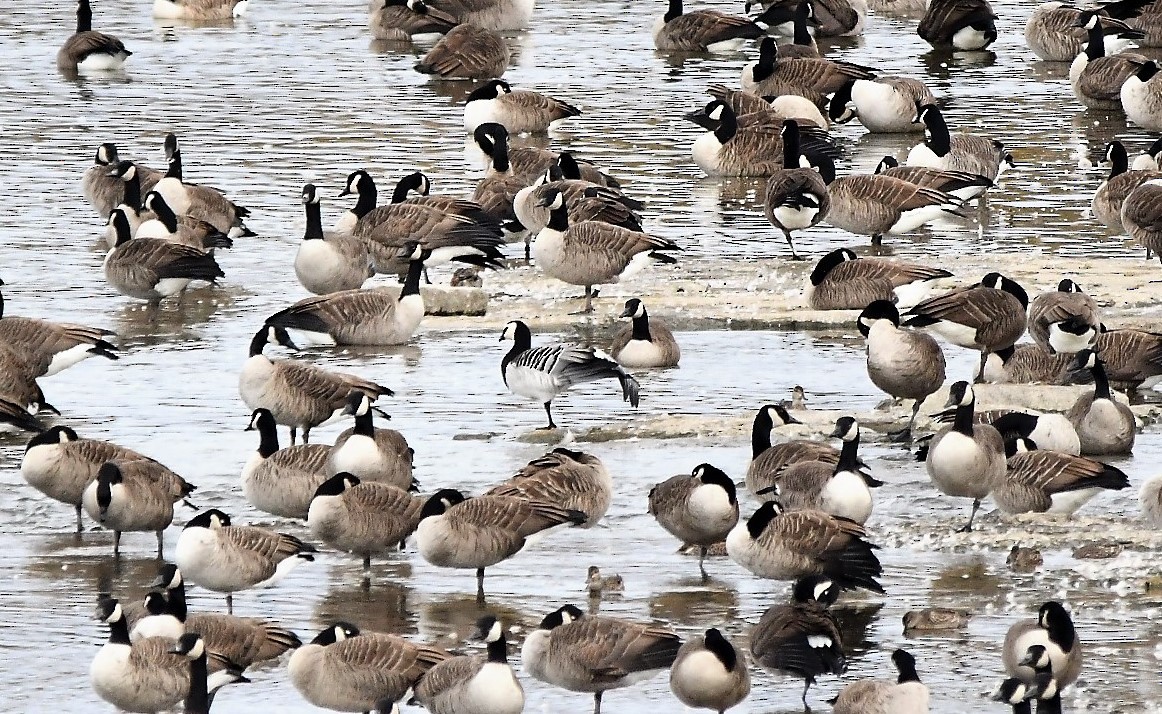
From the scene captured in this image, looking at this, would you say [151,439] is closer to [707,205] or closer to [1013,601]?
[1013,601]

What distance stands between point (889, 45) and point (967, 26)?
6.62 feet

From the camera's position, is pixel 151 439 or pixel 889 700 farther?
pixel 151 439

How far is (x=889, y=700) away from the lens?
28.3 ft

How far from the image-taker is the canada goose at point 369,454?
1200cm

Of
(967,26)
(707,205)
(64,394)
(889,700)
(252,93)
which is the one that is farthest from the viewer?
(967,26)

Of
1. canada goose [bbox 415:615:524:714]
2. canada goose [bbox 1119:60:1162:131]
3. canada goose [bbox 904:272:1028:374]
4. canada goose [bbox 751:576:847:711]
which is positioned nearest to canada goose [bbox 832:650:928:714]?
canada goose [bbox 751:576:847:711]

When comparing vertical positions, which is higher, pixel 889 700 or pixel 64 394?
pixel 889 700

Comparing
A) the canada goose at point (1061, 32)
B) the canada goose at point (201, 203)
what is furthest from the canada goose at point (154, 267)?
the canada goose at point (1061, 32)

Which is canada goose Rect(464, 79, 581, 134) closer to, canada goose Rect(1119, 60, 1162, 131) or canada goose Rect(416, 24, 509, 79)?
canada goose Rect(416, 24, 509, 79)

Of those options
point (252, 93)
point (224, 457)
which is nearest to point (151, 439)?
point (224, 457)

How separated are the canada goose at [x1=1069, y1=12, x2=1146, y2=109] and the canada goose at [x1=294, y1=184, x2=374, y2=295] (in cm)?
1166

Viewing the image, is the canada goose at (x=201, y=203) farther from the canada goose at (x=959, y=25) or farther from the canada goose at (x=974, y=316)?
the canada goose at (x=959, y=25)

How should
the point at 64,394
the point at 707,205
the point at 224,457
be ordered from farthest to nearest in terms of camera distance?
the point at 707,205, the point at 64,394, the point at 224,457

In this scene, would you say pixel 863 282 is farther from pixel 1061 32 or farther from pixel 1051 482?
pixel 1061 32
